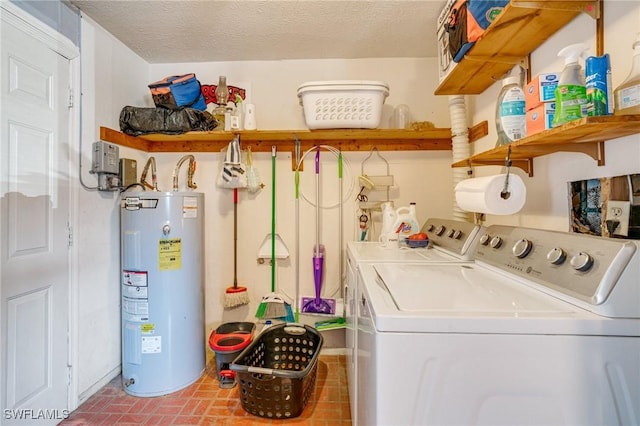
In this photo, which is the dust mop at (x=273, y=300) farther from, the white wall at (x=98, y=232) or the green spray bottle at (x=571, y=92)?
the green spray bottle at (x=571, y=92)

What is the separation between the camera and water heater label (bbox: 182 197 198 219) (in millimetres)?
1985

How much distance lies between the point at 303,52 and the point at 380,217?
4.43 ft

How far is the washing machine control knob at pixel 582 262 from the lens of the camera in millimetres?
801

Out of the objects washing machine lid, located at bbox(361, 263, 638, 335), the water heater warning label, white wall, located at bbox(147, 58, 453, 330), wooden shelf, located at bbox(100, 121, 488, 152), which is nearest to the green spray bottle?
washing machine lid, located at bbox(361, 263, 638, 335)

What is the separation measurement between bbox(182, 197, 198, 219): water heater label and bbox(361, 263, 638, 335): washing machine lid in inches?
53.8

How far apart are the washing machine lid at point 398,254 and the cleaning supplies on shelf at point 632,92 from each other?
2.64 ft

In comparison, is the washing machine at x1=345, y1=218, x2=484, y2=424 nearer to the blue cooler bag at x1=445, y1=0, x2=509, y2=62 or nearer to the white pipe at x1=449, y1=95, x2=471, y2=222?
the white pipe at x1=449, y1=95, x2=471, y2=222

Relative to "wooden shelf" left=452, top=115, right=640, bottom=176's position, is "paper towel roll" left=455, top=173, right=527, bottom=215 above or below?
below

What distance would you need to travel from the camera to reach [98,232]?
199cm

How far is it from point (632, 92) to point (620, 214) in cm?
36

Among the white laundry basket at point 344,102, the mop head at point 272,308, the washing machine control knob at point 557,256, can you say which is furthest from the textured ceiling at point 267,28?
the mop head at point 272,308

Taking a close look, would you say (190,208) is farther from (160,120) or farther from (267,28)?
(267,28)

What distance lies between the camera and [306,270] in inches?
98.7

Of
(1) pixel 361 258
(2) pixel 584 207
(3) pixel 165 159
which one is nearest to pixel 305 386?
(1) pixel 361 258
